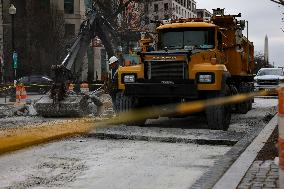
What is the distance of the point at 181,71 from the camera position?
39.9ft

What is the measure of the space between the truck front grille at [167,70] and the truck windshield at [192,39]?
3.39 feet

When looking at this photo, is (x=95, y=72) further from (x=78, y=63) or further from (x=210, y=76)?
(x=210, y=76)

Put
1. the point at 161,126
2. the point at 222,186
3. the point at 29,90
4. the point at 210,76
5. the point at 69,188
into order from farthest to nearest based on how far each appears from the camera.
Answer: the point at 29,90 < the point at 161,126 < the point at 210,76 < the point at 69,188 < the point at 222,186

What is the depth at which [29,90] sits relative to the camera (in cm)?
4178

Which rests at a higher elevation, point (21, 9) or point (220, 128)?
point (21, 9)

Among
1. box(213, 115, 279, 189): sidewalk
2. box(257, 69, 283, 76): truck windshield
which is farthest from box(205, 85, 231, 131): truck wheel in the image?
box(257, 69, 283, 76): truck windshield

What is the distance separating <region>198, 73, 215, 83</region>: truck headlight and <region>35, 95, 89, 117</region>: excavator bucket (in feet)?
16.7

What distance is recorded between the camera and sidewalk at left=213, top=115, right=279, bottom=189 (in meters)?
5.95

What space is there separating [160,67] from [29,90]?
30.8 m

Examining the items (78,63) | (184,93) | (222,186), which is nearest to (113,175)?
(222,186)

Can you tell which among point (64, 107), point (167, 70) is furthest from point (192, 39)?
point (64, 107)

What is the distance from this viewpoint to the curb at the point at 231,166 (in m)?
6.05

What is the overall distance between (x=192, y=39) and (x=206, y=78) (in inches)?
73.3

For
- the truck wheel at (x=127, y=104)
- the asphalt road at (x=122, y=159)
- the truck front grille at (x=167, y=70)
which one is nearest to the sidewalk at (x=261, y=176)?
the asphalt road at (x=122, y=159)
